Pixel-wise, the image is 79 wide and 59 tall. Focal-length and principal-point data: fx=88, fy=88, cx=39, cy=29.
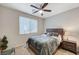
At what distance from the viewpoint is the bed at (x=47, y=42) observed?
65.7 inches

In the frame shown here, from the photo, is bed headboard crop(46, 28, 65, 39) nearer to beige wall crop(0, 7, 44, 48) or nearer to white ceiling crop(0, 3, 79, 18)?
white ceiling crop(0, 3, 79, 18)

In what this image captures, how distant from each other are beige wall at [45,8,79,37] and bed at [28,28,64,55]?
11 centimetres

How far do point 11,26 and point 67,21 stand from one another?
1.11 meters

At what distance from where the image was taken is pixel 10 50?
1.73 metres

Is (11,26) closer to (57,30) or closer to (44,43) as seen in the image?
(44,43)

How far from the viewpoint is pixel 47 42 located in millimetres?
1668

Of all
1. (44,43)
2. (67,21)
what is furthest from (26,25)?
(67,21)

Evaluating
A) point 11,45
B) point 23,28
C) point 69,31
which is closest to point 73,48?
point 69,31

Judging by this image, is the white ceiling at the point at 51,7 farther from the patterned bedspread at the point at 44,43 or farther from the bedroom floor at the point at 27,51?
the bedroom floor at the point at 27,51

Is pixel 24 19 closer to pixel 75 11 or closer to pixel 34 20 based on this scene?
pixel 34 20

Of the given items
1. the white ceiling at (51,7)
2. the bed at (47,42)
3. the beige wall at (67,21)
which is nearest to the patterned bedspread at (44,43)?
the bed at (47,42)

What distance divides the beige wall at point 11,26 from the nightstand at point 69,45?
0.73m

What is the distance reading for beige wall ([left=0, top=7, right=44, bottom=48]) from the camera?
1697 mm
